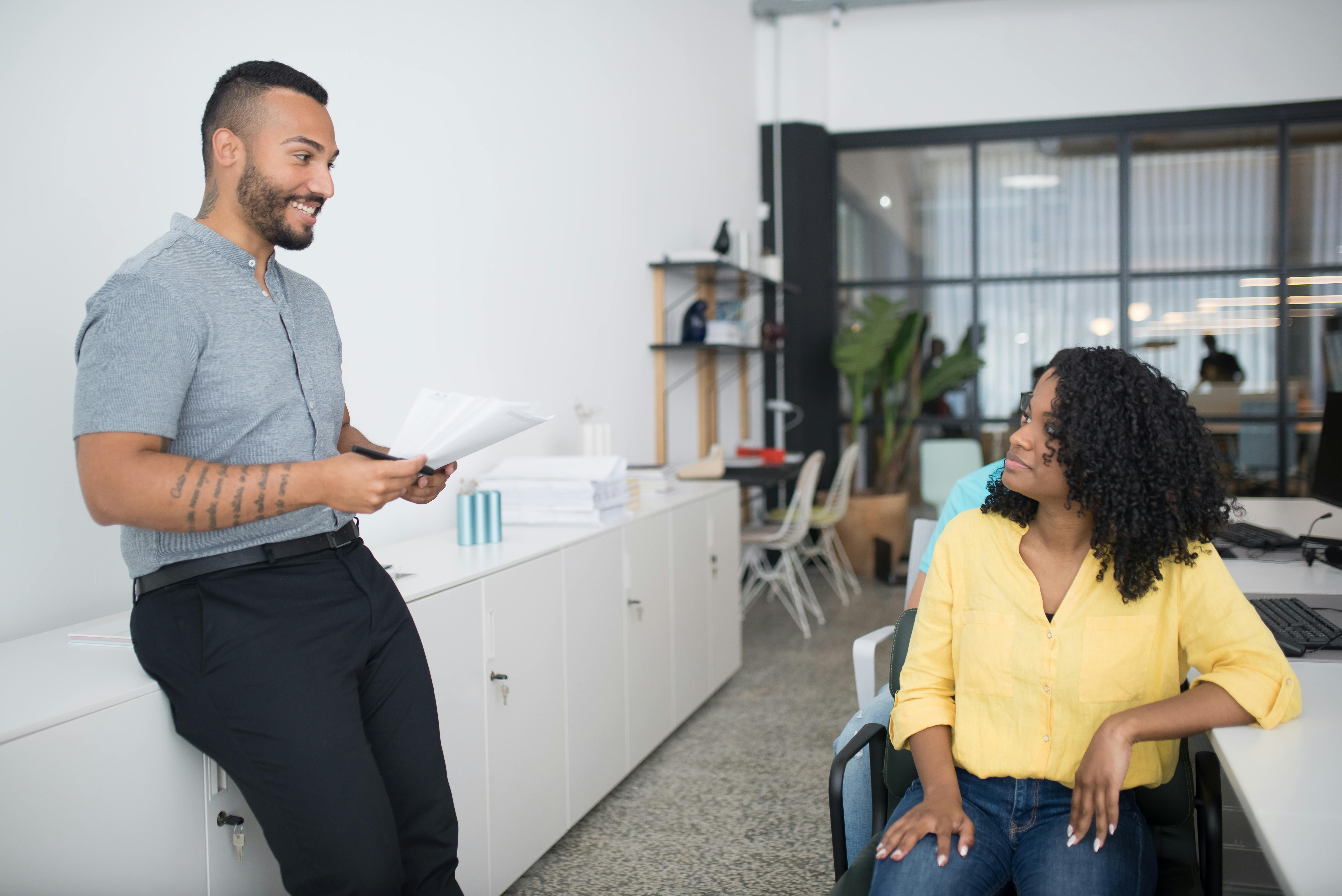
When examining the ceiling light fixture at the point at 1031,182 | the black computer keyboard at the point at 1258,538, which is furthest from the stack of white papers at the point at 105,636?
the ceiling light fixture at the point at 1031,182

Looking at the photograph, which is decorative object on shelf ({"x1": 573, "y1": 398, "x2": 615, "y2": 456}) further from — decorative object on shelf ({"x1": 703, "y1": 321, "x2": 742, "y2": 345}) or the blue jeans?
the blue jeans

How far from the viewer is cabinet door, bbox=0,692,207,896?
113 cm

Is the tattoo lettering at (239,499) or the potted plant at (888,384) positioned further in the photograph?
the potted plant at (888,384)

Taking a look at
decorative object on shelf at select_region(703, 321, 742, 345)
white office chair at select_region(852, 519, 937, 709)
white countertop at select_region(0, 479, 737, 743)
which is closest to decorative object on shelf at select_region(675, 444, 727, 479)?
decorative object on shelf at select_region(703, 321, 742, 345)

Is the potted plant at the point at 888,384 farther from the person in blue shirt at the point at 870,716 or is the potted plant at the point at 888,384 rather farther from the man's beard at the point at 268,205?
the man's beard at the point at 268,205

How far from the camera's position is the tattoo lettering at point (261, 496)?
122 cm

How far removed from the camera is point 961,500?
6.65 ft

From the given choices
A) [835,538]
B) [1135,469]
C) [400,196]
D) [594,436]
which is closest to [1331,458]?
[1135,469]

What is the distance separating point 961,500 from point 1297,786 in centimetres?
96

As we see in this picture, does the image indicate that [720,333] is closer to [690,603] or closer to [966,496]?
[690,603]

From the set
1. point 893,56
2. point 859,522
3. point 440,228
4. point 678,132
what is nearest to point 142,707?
point 440,228

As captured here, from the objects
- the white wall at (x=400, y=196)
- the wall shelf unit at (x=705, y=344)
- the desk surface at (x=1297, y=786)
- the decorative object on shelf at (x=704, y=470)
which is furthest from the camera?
the wall shelf unit at (x=705, y=344)

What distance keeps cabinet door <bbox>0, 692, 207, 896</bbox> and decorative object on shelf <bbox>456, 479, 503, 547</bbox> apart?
1.16 m

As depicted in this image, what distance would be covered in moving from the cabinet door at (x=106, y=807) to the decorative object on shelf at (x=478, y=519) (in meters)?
1.16
